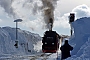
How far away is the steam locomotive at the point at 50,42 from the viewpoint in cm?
4003

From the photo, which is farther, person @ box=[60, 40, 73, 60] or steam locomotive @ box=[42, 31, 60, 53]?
steam locomotive @ box=[42, 31, 60, 53]

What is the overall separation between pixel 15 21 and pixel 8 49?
A: 19.7 feet

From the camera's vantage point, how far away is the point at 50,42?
40.5 m

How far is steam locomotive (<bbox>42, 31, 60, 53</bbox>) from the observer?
131ft

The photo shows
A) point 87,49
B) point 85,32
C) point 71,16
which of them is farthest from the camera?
point 71,16

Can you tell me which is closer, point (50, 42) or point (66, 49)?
point (66, 49)

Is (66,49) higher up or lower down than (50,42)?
higher up

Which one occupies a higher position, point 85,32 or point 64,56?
point 85,32

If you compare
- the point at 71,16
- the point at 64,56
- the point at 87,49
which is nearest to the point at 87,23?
the point at 64,56

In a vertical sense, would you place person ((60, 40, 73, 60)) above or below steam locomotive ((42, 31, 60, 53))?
above

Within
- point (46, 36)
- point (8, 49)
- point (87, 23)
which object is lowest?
point (8, 49)

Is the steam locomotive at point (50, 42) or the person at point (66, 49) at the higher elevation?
the person at point (66, 49)

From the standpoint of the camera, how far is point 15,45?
57.0 metres

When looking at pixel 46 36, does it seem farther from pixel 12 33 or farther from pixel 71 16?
pixel 12 33
